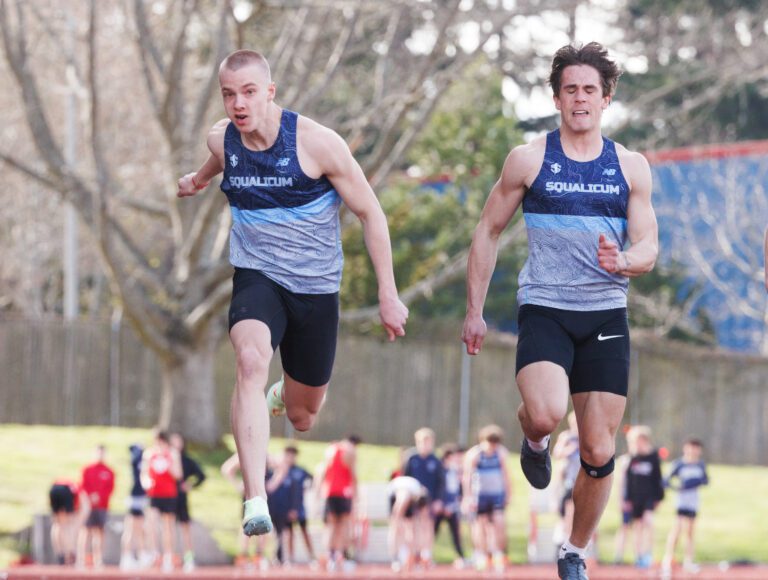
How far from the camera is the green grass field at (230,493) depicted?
921 inches

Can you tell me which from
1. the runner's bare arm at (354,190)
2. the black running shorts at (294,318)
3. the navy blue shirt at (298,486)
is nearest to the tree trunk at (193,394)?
the navy blue shirt at (298,486)

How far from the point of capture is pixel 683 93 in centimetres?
3697

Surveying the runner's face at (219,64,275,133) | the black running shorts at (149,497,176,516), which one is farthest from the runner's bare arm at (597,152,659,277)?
the black running shorts at (149,497,176,516)

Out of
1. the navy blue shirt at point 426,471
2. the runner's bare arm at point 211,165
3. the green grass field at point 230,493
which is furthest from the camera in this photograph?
the green grass field at point 230,493

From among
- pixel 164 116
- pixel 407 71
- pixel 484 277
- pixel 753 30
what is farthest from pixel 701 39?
pixel 484 277

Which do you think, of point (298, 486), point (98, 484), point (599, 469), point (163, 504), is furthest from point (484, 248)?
point (98, 484)

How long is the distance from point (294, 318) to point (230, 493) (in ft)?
58.1

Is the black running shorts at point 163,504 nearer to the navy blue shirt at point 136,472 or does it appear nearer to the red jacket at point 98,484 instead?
the navy blue shirt at point 136,472

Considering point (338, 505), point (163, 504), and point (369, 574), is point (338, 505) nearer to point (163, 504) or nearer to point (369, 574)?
point (369, 574)

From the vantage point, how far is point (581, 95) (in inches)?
307

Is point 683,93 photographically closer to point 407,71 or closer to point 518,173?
point 407,71

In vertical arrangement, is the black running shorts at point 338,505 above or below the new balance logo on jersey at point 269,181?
below

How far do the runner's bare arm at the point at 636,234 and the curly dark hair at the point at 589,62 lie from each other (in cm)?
39

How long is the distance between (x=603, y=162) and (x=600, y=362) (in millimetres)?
1018
